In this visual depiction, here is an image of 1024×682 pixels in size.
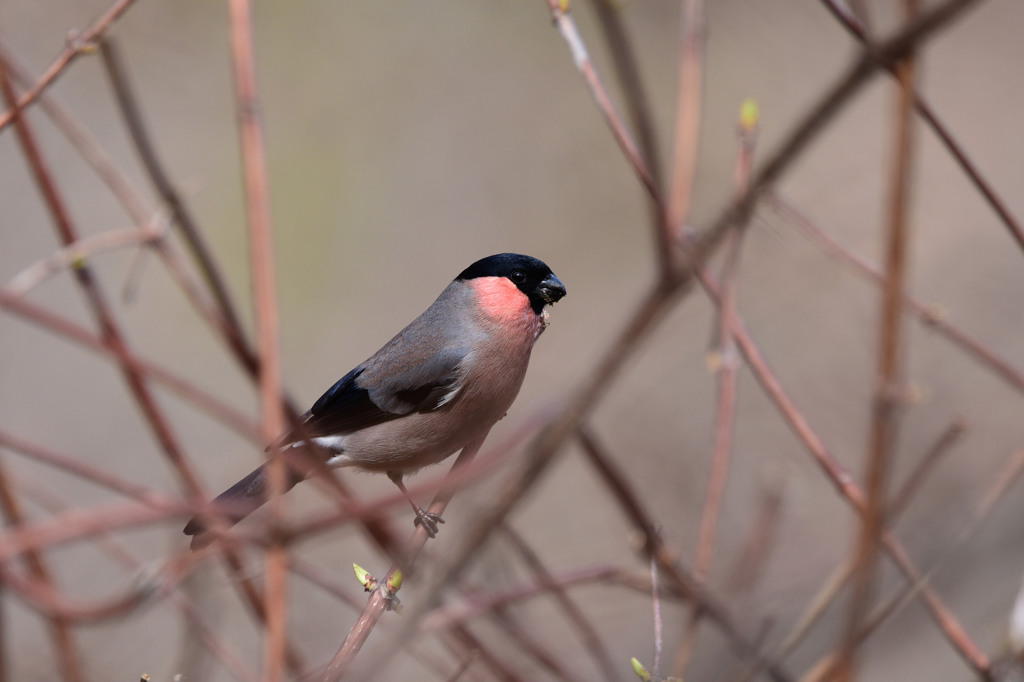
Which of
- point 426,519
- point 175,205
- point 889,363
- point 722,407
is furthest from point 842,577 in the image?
point 175,205

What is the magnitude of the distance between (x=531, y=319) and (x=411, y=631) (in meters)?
1.19

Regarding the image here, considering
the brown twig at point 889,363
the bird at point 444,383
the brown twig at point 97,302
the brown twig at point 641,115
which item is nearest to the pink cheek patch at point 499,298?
the bird at point 444,383

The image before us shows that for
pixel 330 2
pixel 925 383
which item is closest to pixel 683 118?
pixel 925 383

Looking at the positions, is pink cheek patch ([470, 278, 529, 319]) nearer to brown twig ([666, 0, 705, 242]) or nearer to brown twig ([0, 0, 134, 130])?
brown twig ([666, 0, 705, 242])

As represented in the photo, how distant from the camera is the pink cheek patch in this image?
2049mm

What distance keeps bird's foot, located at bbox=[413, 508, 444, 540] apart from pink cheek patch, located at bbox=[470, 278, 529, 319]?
0.48 meters

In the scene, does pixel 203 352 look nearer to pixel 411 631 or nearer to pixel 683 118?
pixel 683 118

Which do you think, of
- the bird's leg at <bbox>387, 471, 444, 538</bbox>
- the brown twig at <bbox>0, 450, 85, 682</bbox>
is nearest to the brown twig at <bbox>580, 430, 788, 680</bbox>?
the bird's leg at <bbox>387, 471, 444, 538</bbox>

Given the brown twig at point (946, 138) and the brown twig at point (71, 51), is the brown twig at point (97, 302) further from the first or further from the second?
the brown twig at point (946, 138)

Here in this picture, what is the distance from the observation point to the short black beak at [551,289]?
77.7 inches

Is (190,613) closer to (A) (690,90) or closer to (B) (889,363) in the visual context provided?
(B) (889,363)

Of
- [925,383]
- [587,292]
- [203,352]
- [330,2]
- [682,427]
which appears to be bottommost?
[925,383]

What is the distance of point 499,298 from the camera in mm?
2109

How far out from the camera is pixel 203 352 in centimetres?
480
